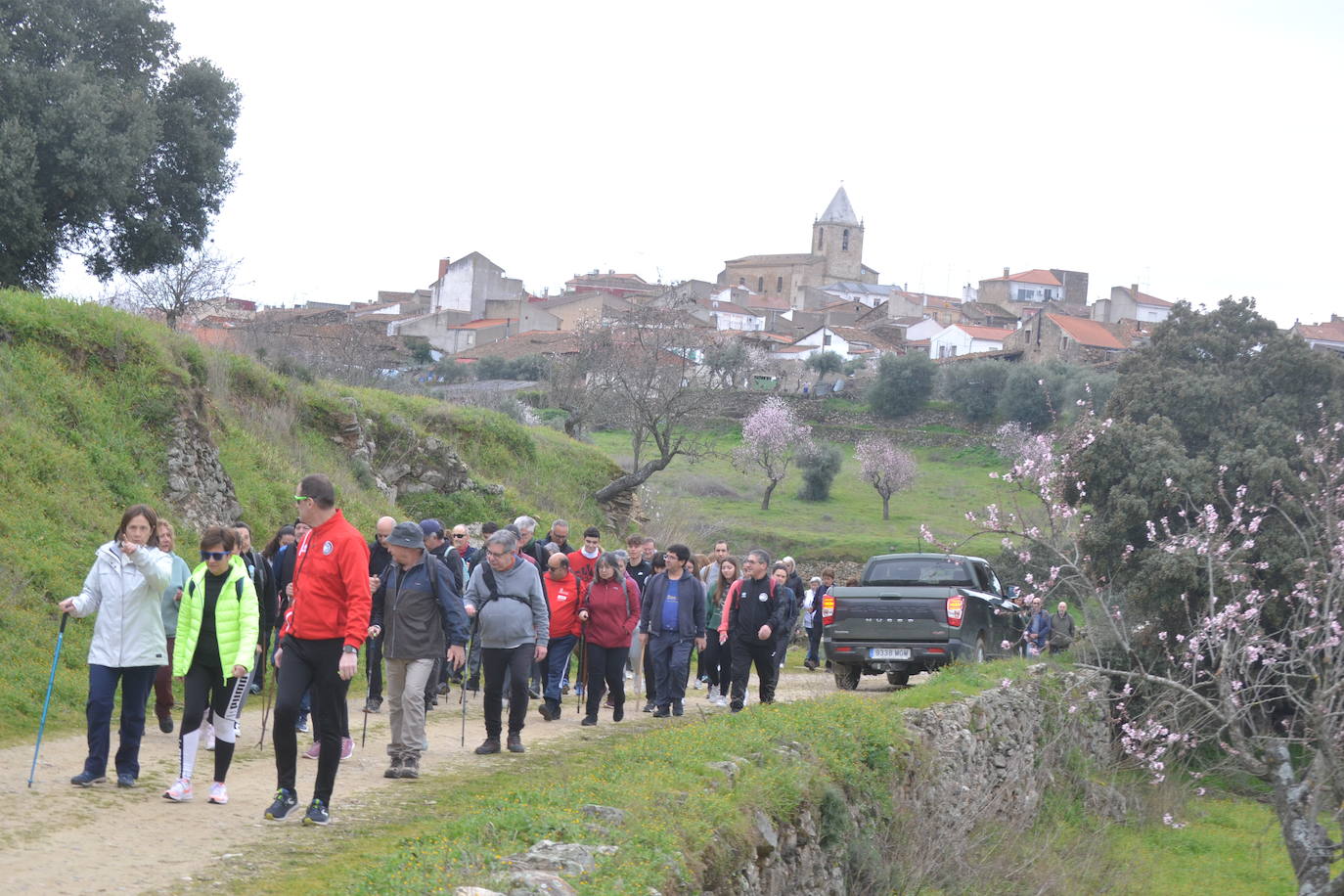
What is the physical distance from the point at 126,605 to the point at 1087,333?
298 ft

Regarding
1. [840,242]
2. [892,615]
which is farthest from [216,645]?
[840,242]

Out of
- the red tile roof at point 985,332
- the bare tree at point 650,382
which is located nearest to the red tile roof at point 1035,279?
the red tile roof at point 985,332

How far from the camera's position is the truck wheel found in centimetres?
1873

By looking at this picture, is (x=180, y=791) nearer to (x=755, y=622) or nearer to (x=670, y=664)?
(x=670, y=664)

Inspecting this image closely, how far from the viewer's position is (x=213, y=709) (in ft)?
27.7

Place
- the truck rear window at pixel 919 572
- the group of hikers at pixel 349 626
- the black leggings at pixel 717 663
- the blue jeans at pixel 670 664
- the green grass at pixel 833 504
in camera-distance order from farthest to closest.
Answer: the green grass at pixel 833 504
the truck rear window at pixel 919 572
the black leggings at pixel 717 663
the blue jeans at pixel 670 664
the group of hikers at pixel 349 626

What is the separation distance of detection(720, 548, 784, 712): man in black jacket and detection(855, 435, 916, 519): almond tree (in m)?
47.4

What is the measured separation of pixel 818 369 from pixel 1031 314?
16.8 m

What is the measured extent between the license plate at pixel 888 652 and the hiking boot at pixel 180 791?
11.5m

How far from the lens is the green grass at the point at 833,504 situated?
5269 centimetres

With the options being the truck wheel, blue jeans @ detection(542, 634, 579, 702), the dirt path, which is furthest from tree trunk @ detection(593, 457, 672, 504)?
the dirt path

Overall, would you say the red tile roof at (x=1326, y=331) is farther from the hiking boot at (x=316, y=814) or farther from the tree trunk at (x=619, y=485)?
the hiking boot at (x=316, y=814)

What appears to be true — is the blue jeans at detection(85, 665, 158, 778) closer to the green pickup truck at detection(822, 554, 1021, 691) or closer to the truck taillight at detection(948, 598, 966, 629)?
the green pickup truck at detection(822, 554, 1021, 691)

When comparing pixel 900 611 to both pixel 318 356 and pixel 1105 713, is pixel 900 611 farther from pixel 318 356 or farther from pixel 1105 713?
pixel 318 356
